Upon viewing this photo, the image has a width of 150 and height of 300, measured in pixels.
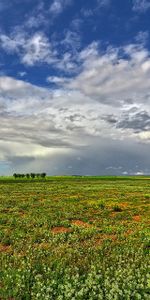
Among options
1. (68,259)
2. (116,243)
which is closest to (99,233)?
(116,243)

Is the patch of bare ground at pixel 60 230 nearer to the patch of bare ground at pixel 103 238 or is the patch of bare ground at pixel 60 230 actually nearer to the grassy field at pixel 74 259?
the grassy field at pixel 74 259

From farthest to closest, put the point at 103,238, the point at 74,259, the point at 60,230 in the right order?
1. the point at 60,230
2. the point at 103,238
3. the point at 74,259

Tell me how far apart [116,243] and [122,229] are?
3.80 metres

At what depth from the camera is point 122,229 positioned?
2019 cm

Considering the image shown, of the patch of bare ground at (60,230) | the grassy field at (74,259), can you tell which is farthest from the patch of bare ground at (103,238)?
the patch of bare ground at (60,230)

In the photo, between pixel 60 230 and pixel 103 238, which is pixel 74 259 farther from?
pixel 60 230

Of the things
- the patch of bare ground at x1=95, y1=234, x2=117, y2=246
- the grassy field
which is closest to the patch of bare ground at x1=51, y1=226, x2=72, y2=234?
the grassy field

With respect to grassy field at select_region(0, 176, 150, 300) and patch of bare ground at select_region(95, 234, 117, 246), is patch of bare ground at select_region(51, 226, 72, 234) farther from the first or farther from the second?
patch of bare ground at select_region(95, 234, 117, 246)

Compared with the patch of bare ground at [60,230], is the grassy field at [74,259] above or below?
below

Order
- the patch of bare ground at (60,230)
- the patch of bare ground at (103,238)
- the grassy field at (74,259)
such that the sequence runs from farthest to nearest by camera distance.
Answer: the patch of bare ground at (60,230) → the patch of bare ground at (103,238) → the grassy field at (74,259)

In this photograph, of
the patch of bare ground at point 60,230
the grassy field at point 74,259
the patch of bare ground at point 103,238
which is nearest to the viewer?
the grassy field at point 74,259

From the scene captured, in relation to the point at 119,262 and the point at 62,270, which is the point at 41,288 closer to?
the point at 62,270

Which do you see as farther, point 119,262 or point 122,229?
point 122,229

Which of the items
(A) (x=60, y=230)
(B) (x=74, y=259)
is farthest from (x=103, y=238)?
(B) (x=74, y=259)
